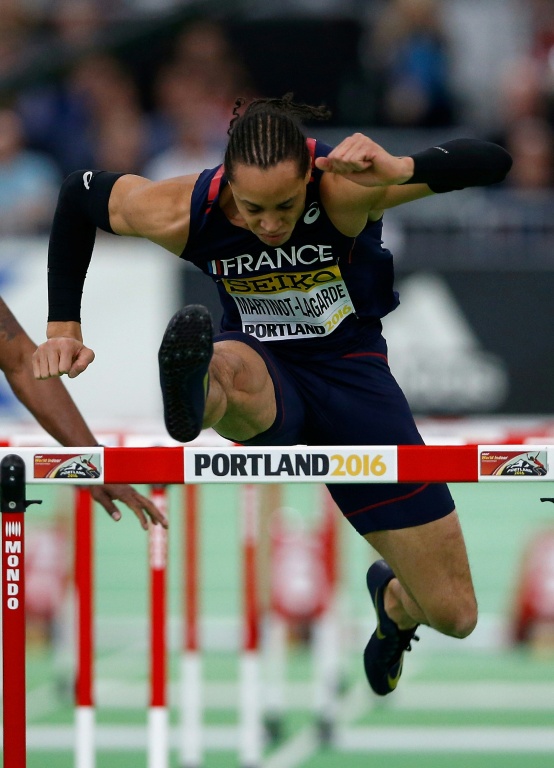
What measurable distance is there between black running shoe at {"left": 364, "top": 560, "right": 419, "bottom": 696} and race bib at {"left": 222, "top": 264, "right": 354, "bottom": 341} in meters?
1.08

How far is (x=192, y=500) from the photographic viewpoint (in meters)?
5.95

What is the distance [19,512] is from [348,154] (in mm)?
1188

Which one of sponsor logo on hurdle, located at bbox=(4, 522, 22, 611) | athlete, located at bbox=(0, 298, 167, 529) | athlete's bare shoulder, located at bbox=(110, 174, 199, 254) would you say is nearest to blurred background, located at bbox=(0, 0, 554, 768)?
athlete, located at bbox=(0, 298, 167, 529)

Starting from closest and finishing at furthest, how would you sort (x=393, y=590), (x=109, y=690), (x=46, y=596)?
(x=393, y=590) < (x=109, y=690) < (x=46, y=596)

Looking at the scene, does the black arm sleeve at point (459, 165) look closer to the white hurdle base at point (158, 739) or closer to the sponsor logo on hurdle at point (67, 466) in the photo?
the sponsor logo on hurdle at point (67, 466)

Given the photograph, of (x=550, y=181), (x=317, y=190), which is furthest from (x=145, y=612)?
(x=317, y=190)

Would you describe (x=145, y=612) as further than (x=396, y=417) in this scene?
Yes

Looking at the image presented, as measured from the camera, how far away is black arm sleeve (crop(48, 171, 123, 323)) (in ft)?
13.9

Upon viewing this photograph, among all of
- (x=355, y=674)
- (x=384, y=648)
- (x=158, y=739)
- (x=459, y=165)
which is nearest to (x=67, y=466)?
(x=459, y=165)

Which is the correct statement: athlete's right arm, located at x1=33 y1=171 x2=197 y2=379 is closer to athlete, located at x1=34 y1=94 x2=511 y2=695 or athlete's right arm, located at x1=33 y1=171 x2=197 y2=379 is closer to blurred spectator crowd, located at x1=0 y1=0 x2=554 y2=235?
athlete, located at x1=34 y1=94 x2=511 y2=695

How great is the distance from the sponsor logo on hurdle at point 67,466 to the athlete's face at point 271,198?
88 cm

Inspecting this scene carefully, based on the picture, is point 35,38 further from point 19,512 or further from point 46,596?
point 19,512

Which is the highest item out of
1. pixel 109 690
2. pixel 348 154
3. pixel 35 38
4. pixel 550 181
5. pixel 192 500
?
pixel 35 38

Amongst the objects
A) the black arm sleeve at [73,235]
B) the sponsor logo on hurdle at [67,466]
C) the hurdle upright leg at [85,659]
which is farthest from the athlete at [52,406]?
the sponsor logo on hurdle at [67,466]
